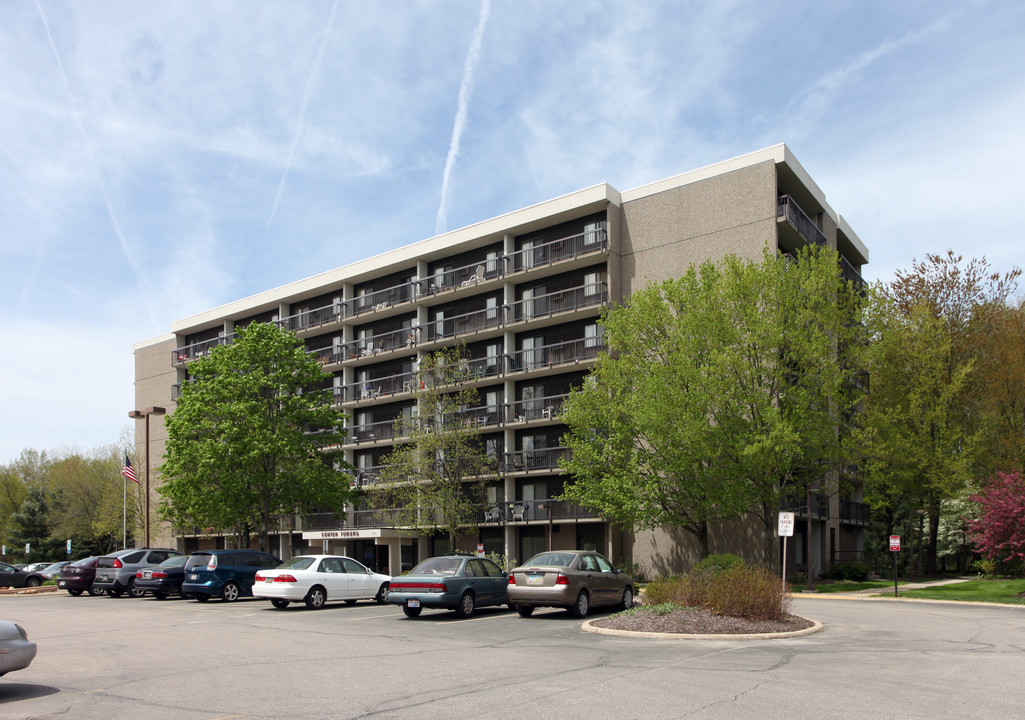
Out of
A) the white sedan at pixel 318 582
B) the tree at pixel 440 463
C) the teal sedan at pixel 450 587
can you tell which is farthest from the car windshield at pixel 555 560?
the tree at pixel 440 463

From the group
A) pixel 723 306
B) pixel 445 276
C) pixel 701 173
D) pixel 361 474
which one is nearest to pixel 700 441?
pixel 723 306

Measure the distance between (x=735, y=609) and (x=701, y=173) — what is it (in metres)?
26.2

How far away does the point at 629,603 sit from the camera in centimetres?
2289

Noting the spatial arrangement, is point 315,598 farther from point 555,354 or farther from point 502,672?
point 555,354

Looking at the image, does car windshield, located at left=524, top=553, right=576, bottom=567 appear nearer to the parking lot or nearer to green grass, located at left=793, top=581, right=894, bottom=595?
the parking lot

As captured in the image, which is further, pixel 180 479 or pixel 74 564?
pixel 180 479

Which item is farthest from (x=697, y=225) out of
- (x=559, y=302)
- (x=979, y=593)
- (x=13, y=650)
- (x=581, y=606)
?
(x=13, y=650)

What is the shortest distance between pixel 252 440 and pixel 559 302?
15.9m

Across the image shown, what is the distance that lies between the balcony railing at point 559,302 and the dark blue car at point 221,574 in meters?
18.9

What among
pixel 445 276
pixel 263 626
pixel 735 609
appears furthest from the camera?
pixel 445 276

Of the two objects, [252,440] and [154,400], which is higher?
[154,400]

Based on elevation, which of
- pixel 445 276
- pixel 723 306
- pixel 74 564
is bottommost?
pixel 74 564

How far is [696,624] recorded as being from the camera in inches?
669

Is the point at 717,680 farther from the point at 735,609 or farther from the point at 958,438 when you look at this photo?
the point at 958,438
